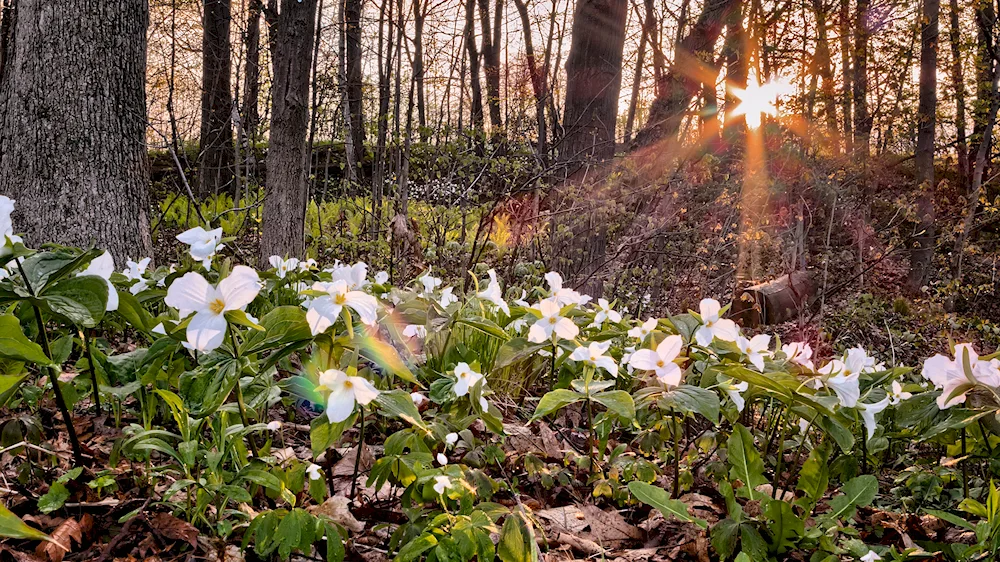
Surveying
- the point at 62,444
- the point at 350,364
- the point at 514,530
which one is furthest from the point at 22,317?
the point at 514,530

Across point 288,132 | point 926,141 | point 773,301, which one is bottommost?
point 773,301

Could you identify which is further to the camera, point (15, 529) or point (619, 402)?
point (619, 402)

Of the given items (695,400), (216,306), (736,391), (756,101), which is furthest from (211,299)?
(756,101)

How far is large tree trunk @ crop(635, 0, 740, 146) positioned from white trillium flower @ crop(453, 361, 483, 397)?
4550 millimetres

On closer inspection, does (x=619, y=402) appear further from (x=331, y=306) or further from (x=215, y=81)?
(x=215, y=81)

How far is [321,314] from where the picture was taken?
107cm

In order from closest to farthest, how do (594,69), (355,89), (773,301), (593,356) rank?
(593,356) < (773,301) < (594,69) < (355,89)

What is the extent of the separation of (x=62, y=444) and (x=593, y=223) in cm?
377

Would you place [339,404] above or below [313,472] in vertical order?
above

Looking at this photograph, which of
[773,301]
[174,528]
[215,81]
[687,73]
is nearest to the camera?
[174,528]

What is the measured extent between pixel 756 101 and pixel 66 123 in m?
4.85

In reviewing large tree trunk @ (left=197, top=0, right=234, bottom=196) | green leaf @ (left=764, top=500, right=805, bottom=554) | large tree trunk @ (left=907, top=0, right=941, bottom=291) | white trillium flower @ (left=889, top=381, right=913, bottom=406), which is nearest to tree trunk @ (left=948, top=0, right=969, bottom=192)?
large tree trunk @ (left=907, top=0, right=941, bottom=291)

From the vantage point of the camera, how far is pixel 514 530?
1024mm

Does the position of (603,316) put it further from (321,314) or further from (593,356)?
(321,314)
